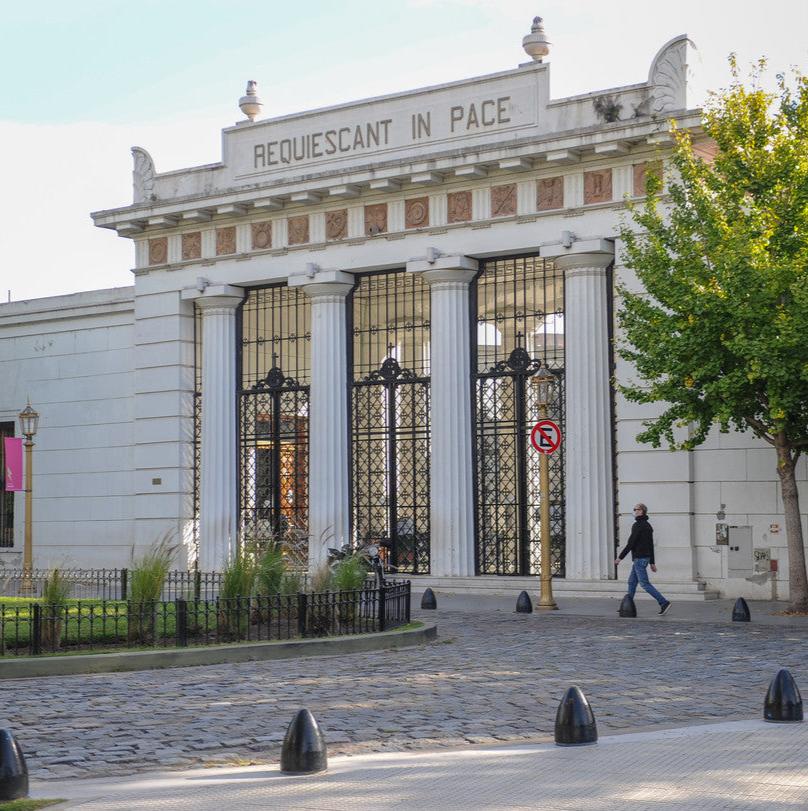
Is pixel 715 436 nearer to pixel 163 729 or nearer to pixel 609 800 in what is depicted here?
pixel 163 729

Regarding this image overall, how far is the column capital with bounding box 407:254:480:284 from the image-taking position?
27547 millimetres

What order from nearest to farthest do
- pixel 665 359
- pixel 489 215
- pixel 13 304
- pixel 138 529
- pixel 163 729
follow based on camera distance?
pixel 163 729 < pixel 665 359 < pixel 489 215 < pixel 138 529 < pixel 13 304

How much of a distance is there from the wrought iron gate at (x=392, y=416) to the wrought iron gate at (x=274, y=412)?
1.48 meters

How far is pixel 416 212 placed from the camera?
28.3 meters

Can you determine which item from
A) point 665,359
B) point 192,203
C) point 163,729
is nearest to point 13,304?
point 192,203

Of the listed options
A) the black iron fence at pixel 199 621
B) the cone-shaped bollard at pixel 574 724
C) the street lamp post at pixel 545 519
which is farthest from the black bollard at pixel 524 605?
the cone-shaped bollard at pixel 574 724

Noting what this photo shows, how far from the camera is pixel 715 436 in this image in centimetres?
2506

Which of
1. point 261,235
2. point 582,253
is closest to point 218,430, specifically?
point 261,235

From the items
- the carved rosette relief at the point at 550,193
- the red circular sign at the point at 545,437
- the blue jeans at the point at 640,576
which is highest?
the carved rosette relief at the point at 550,193

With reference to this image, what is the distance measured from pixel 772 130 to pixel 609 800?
53.2ft

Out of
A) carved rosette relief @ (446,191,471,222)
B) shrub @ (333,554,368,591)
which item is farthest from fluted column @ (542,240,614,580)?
shrub @ (333,554,368,591)

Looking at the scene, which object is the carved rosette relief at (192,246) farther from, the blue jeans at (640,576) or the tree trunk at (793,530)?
the tree trunk at (793,530)

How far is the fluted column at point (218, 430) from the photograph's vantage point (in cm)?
3047

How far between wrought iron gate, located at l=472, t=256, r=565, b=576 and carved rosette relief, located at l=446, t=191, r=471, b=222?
113cm
